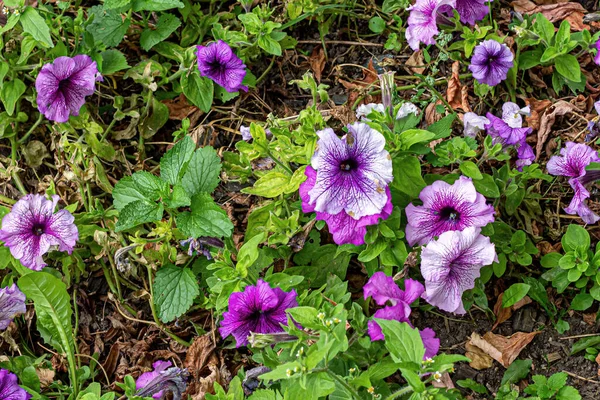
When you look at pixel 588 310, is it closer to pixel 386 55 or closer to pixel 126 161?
pixel 386 55

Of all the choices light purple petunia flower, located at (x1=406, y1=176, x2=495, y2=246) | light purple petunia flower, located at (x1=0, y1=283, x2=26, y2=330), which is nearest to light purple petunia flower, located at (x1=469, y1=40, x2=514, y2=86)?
light purple petunia flower, located at (x1=406, y1=176, x2=495, y2=246)

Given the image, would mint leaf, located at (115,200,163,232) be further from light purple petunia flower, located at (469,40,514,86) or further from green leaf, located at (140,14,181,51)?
light purple petunia flower, located at (469,40,514,86)

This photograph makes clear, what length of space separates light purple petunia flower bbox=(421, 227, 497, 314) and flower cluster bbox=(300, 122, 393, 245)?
208mm

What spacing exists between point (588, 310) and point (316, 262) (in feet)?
3.43

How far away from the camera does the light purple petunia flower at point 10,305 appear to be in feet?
8.30

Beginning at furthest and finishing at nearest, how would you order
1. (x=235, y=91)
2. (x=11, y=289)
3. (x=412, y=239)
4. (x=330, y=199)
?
(x=235, y=91)
(x=11, y=289)
(x=412, y=239)
(x=330, y=199)

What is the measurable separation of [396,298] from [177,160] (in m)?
0.93

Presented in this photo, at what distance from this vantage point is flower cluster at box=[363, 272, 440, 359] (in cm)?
223

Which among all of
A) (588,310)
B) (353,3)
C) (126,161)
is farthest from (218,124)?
(588,310)

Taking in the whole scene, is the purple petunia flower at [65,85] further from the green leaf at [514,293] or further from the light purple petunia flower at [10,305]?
the green leaf at [514,293]

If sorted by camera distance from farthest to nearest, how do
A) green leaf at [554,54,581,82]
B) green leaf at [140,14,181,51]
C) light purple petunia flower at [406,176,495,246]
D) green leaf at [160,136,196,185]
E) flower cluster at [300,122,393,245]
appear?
green leaf at [140,14,181,51]
green leaf at [554,54,581,82]
green leaf at [160,136,196,185]
light purple petunia flower at [406,176,495,246]
flower cluster at [300,122,393,245]

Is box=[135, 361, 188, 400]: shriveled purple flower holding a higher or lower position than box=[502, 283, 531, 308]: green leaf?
lower

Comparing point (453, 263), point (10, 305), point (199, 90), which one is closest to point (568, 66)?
point (453, 263)

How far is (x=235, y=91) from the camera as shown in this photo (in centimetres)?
290
